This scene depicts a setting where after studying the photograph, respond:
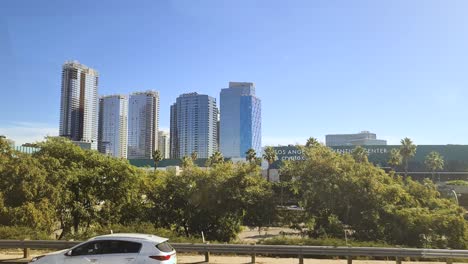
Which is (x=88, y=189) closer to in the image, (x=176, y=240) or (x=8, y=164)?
(x=8, y=164)

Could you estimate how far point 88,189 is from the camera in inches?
1128

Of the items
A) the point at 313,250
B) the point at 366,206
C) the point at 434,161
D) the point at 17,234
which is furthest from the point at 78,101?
the point at 313,250

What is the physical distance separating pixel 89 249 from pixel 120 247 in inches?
31.5

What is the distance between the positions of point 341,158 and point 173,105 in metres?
172

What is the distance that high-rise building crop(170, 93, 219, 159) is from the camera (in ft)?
623

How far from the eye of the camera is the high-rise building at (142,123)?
17788cm

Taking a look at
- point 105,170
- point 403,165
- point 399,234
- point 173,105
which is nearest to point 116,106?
point 173,105

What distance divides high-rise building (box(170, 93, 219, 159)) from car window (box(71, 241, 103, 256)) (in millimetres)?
178401

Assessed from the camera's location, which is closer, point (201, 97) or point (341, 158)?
point (341, 158)

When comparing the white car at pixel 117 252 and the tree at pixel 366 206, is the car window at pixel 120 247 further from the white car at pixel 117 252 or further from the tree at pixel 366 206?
the tree at pixel 366 206

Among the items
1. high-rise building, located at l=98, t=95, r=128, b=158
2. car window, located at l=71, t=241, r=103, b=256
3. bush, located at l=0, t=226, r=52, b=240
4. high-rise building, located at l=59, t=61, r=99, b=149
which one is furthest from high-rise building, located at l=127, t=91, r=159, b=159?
car window, located at l=71, t=241, r=103, b=256

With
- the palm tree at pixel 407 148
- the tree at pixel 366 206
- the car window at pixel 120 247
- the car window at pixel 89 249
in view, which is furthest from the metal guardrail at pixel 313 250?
the palm tree at pixel 407 148

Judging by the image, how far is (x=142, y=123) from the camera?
180750mm

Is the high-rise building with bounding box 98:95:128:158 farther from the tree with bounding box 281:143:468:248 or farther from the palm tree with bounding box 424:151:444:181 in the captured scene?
the tree with bounding box 281:143:468:248
